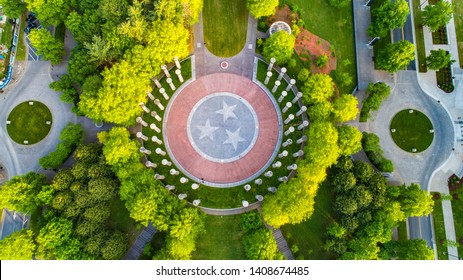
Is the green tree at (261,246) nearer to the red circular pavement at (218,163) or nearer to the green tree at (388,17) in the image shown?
the red circular pavement at (218,163)

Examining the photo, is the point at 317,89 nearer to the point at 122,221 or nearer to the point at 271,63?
the point at 271,63

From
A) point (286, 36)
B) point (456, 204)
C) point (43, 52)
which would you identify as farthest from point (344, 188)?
point (43, 52)

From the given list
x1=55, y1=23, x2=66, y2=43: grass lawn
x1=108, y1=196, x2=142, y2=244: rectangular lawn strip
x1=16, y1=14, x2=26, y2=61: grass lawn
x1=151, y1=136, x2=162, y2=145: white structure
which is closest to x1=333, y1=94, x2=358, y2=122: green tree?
x1=151, y1=136, x2=162, y2=145: white structure

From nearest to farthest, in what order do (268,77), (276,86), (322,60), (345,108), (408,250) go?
(408,250) → (345,108) → (268,77) → (276,86) → (322,60)

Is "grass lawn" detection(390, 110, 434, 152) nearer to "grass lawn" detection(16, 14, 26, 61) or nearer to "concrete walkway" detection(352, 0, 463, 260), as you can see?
"concrete walkway" detection(352, 0, 463, 260)

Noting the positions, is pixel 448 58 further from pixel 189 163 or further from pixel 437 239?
pixel 189 163

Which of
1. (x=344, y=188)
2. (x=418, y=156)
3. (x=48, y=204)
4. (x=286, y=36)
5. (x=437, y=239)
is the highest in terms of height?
(x=286, y=36)

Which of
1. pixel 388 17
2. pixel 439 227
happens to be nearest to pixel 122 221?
pixel 439 227
